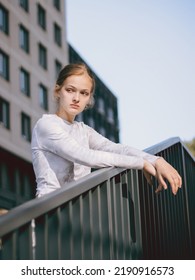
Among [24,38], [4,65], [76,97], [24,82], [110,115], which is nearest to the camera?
[76,97]

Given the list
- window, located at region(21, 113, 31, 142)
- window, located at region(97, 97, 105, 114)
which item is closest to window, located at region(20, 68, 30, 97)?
window, located at region(21, 113, 31, 142)

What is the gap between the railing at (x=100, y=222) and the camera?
2076 millimetres

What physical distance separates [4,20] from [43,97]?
Result: 4.99m

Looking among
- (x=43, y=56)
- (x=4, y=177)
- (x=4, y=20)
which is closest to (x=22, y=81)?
(x=4, y=20)

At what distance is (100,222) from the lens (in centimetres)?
287

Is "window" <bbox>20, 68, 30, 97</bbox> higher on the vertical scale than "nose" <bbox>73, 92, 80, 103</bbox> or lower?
higher

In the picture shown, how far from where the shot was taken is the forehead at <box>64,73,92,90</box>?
3.35m

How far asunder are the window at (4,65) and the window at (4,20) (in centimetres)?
134

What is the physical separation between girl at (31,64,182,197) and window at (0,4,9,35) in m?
25.0

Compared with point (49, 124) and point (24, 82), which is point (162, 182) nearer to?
point (49, 124)

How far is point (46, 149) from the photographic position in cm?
319

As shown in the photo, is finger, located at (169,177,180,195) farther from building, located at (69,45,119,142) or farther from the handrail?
building, located at (69,45,119,142)

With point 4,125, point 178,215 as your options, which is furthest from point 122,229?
point 4,125

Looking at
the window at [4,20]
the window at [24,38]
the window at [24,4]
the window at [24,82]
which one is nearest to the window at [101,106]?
the window at [24,4]
